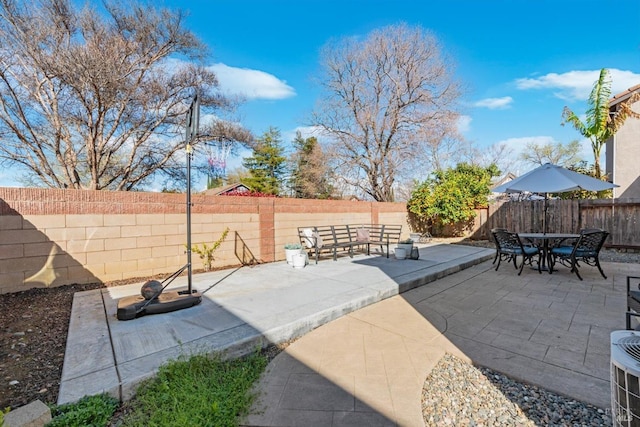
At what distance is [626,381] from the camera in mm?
1058

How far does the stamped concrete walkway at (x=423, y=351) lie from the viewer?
2.02m

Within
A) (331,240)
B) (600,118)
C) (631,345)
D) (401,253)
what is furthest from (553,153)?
(631,345)

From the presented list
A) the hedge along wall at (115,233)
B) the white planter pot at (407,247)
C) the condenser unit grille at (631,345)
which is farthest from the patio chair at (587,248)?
the hedge along wall at (115,233)

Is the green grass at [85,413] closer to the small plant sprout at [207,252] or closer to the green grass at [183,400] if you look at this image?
the green grass at [183,400]

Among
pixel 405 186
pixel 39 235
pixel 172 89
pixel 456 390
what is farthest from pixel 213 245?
pixel 405 186

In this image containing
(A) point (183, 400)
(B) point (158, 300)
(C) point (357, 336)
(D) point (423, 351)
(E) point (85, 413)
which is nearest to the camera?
(E) point (85, 413)

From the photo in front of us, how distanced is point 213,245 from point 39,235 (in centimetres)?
256

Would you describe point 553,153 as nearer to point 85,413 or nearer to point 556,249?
point 556,249

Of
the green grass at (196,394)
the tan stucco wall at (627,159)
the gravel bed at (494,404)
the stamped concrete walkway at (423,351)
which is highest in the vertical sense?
the tan stucco wall at (627,159)

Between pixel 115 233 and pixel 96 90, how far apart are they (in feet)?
13.9

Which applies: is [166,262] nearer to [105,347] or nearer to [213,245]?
[213,245]

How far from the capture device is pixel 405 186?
1641 cm

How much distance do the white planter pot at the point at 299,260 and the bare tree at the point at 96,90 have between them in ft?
19.7

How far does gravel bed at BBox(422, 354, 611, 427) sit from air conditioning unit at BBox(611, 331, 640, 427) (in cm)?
98
